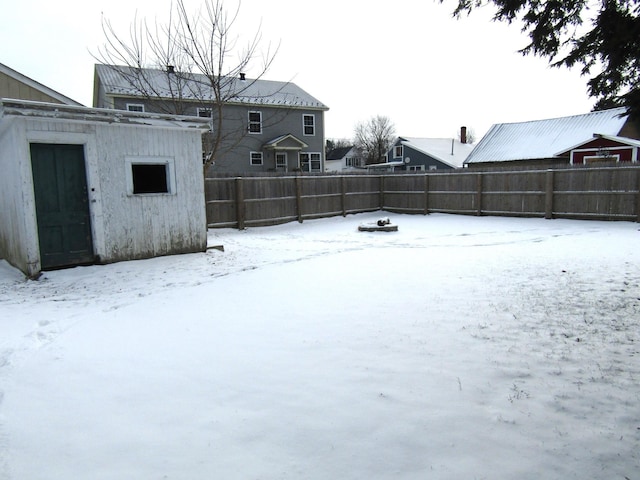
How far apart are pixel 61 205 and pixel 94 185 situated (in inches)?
24.5

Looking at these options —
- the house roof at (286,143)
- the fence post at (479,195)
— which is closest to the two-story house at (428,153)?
the house roof at (286,143)

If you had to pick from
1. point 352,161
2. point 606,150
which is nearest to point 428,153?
point 606,150

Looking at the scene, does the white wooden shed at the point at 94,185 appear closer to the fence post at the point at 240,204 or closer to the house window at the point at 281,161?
the fence post at the point at 240,204

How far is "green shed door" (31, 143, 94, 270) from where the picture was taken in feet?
23.3

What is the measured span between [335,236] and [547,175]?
720 cm

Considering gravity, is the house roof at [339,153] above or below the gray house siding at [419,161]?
above

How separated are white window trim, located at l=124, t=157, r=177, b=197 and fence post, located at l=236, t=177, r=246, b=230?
4631 millimetres

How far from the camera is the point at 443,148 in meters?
37.2

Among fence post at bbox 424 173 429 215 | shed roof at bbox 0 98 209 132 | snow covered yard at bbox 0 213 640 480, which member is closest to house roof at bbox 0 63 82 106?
shed roof at bbox 0 98 209 132

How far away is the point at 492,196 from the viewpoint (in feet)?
49.2

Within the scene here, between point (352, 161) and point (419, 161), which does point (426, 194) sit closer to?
point (419, 161)

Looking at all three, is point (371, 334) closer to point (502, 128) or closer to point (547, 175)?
point (547, 175)

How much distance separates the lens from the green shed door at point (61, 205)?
7105mm

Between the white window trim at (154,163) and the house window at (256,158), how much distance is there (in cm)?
1729
